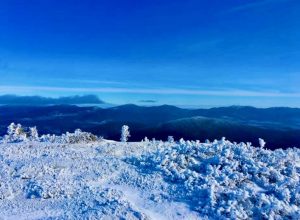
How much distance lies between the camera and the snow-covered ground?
17281mm

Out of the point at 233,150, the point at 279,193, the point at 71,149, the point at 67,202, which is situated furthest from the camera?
the point at 71,149

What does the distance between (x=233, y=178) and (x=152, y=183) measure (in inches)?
173

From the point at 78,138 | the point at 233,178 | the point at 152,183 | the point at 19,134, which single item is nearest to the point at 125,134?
the point at 78,138

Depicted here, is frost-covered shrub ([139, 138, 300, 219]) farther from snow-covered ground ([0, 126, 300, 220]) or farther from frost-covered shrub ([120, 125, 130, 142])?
frost-covered shrub ([120, 125, 130, 142])

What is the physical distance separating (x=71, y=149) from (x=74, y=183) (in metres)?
7.23

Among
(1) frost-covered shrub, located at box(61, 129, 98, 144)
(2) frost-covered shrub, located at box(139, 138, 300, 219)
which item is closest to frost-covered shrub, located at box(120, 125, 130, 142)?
(1) frost-covered shrub, located at box(61, 129, 98, 144)

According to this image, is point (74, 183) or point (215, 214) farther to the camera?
point (74, 183)

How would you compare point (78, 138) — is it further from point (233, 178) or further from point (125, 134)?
point (233, 178)

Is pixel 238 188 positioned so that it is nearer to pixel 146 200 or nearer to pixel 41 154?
pixel 146 200

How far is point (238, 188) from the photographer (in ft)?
64.6

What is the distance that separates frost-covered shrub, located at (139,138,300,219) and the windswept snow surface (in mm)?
44

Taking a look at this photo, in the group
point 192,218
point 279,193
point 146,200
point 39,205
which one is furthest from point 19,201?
point 279,193

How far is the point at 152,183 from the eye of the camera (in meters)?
20.0

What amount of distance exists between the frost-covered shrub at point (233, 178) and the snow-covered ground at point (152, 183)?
1.7 inches
